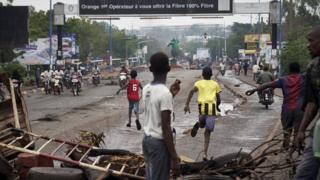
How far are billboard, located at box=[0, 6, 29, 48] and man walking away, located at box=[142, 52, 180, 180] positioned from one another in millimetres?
28778

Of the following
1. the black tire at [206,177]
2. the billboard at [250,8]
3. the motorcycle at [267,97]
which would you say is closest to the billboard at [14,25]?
the billboard at [250,8]

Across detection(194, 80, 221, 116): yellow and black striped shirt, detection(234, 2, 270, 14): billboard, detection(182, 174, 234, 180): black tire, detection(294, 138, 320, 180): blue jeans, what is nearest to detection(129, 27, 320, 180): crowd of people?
detection(294, 138, 320, 180): blue jeans

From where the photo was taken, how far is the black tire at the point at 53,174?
7.76 m

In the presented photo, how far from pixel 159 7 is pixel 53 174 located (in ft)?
110

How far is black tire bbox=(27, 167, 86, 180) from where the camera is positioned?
25.5 feet

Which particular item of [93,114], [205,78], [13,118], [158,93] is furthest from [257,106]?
[158,93]

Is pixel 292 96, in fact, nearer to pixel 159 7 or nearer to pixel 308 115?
pixel 308 115

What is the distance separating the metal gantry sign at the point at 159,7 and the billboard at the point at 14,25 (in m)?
7.59

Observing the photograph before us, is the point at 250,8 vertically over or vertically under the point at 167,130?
over

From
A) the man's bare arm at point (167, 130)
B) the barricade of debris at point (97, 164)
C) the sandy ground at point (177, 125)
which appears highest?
the man's bare arm at point (167, 130)

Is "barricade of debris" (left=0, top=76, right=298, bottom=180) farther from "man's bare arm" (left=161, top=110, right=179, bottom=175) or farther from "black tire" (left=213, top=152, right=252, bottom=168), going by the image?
"man's bare arm" (left=161, top=110, right=179, bottom=175)

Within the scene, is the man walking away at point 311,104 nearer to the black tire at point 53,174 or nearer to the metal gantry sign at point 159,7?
the black tire at point 53,174

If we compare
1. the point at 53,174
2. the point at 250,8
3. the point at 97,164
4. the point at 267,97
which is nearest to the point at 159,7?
the point at 250,8

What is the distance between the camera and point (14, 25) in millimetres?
34344
